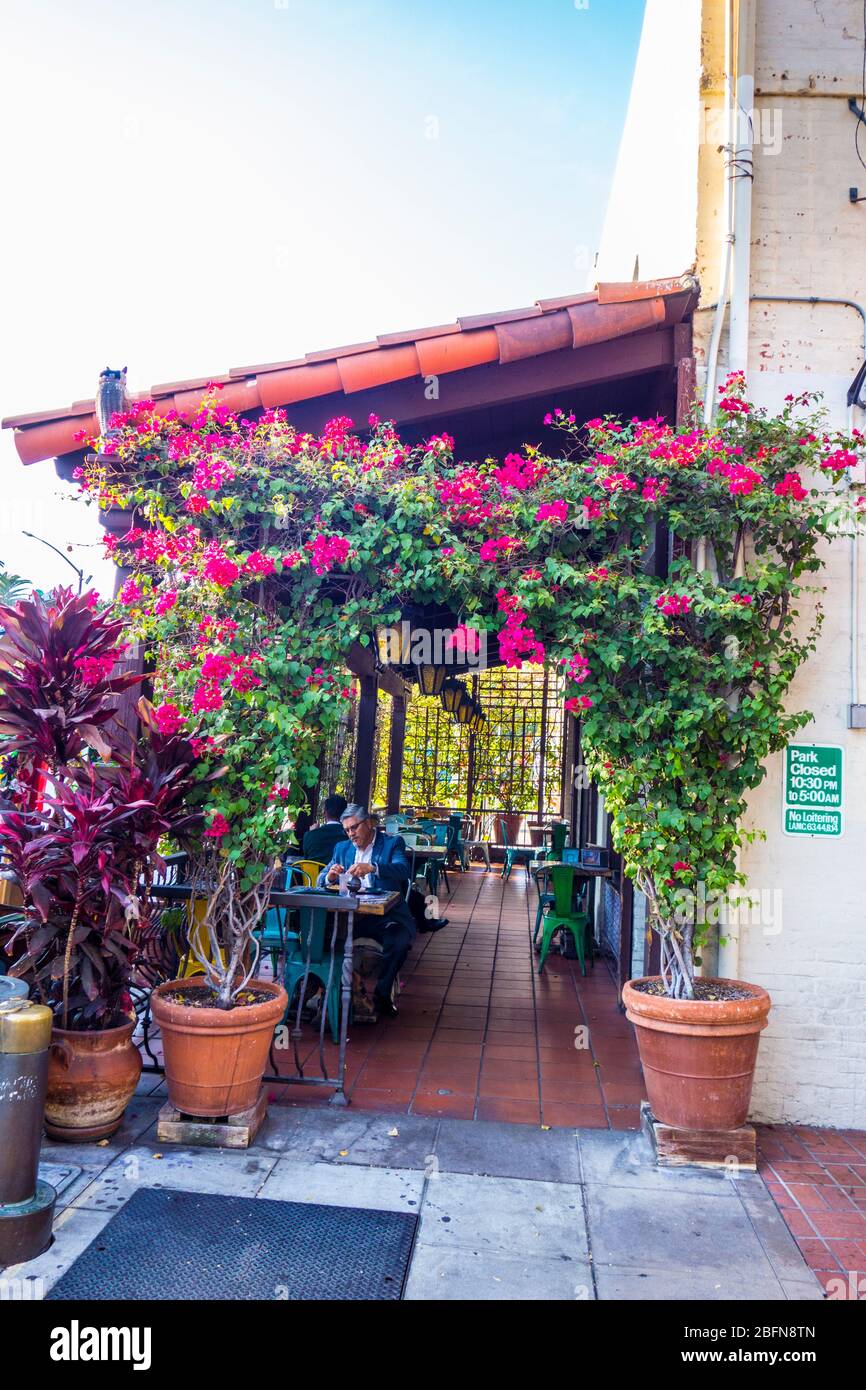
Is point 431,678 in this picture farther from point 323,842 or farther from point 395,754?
point 395,754

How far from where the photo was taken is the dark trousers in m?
4.78

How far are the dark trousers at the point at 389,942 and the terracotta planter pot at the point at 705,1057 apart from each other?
1.88 m

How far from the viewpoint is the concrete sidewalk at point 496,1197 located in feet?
7.92

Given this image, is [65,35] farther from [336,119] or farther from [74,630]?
[74,630]

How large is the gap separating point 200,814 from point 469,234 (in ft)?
18.8

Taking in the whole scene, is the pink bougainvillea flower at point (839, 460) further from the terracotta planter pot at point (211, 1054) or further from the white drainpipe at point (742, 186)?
the terracotta planter pot at point (211, 1054)

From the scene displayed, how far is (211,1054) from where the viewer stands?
3.19m

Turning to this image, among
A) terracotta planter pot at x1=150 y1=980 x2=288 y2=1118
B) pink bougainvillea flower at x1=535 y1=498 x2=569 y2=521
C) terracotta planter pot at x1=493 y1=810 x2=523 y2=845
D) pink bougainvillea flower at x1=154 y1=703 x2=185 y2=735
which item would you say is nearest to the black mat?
terracotta planter pot at x1=150 y1=980 x2=288 y2=1118

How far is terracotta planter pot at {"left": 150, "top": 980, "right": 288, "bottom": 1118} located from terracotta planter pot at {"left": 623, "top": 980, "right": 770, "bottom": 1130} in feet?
5.03

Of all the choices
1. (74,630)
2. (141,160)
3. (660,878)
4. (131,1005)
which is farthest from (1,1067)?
(141,160)

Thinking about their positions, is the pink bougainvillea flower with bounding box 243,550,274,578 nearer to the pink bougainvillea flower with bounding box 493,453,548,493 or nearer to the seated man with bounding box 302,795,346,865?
the pink bougainvillea flower with bounding box 493,453,548,493

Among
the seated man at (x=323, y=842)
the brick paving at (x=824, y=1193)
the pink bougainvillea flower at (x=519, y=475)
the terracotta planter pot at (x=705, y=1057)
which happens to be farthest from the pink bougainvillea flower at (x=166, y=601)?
the brick paving at (x=824, y=1193)

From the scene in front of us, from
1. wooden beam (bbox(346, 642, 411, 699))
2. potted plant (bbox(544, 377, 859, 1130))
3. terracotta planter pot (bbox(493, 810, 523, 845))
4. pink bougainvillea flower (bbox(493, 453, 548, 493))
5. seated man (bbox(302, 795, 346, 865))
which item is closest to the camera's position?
potted plant (bbox(544, 377, 859, 1130))
